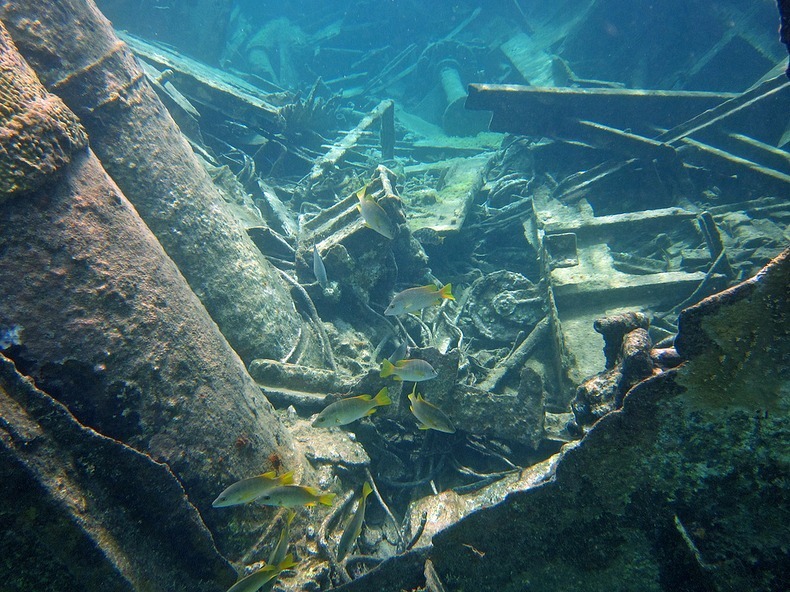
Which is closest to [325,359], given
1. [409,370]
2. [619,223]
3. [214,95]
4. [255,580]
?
[409,370]

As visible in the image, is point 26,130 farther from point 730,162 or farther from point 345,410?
point 730,162

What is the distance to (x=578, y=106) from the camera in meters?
8.62

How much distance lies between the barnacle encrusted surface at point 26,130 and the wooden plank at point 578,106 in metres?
8.25

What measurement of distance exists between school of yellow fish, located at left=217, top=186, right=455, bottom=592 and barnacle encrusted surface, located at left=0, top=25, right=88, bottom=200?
1.92 metres

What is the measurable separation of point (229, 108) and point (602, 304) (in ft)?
31.5

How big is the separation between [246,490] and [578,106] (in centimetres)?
1010

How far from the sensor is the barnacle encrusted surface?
170 centimetres

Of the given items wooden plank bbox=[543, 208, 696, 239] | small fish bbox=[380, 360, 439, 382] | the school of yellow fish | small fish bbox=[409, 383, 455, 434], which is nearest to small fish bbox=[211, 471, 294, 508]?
the school of yellow fish

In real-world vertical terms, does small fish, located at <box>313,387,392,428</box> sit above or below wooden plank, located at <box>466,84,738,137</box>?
below

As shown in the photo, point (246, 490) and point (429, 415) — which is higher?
point (246, 490)

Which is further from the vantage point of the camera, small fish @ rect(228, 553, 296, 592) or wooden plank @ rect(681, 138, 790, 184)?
wooden plank @ rect(681, 138, 790, 184)

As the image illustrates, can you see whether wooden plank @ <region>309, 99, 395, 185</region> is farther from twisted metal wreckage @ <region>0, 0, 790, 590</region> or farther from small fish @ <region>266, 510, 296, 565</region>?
small fish @ <region>266, 510, 296, 565</region>

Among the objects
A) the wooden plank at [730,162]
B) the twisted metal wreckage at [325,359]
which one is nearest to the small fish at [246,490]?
the twisted metal wreckage at [325,359]

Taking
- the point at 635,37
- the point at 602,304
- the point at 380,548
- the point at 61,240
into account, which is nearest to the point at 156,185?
the point at 61,240
